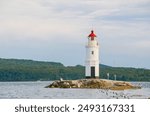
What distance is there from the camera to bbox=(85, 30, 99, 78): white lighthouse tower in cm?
7181

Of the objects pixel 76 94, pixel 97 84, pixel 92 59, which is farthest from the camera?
pixel 97 84

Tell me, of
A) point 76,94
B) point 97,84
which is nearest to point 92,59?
point 97,84

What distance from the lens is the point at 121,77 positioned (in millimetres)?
146750

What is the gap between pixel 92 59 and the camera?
71.8 m

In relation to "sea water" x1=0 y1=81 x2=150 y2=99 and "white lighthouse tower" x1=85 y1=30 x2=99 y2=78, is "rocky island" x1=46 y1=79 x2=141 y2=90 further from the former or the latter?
"sea water" x1=0 y1=81 x2=150 y2=99

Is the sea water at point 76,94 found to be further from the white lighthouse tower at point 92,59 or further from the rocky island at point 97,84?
the white lighthouse tower at point 92,59

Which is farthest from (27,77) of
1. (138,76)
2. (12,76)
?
(138,76)

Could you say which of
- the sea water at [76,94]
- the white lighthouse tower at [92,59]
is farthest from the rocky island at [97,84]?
the sea water at [76,94]

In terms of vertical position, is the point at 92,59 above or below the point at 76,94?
above

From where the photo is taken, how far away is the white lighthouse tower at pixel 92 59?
71.8 metres

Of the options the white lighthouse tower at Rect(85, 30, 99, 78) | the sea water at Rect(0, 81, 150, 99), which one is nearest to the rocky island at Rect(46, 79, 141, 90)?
the white lighthouse tower at Rect(85, 30, 99, 78)

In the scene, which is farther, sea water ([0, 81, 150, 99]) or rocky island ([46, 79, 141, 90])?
rocky island ([46, 79, 141, 90])

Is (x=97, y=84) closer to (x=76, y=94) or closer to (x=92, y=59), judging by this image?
(x=92, y=59)

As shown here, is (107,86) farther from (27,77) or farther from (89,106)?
(27,77)
